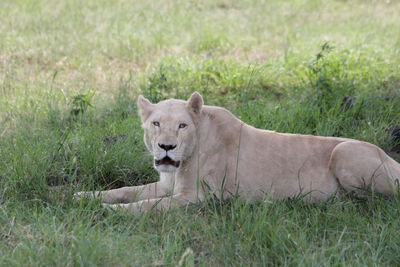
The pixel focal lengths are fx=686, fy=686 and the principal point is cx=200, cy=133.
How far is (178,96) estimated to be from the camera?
23.2 feet

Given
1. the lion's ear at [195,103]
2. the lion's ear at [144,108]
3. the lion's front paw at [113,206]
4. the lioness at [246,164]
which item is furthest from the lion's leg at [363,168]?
the lion's front paw at [113,206]

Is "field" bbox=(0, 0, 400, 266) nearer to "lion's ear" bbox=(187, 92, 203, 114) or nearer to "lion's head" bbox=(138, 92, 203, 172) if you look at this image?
"lion's head" bbox=(138, 92, 203, 172)

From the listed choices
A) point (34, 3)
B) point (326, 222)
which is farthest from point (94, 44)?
point (326, 222)

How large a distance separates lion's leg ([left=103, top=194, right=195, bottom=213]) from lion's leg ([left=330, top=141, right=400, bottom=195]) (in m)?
1.08

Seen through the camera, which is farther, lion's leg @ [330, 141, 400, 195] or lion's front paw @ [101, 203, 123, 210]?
lion's leg @ [330, 141, 400, 195]

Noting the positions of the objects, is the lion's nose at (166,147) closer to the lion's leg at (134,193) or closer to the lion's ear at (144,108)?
the lion's ear at (144,108)

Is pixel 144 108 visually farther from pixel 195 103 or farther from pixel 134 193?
pixel 134 193

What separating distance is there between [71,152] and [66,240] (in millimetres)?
1591

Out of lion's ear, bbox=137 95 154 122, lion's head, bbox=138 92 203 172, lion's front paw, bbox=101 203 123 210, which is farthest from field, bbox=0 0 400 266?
lion's ear, bbox=137 95 154 122

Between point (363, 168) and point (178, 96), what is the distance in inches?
107

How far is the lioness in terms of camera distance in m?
4.71

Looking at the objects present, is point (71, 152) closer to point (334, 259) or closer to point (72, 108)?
point (72, 108)

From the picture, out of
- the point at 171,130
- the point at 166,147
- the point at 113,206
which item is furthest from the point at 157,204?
the point at 171,130

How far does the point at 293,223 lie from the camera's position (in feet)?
13.6
